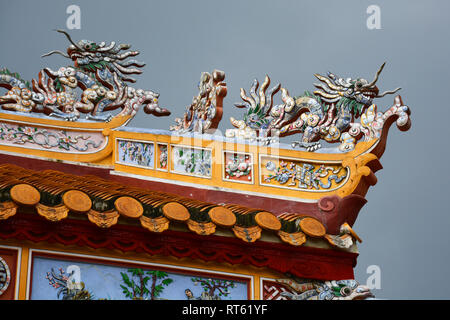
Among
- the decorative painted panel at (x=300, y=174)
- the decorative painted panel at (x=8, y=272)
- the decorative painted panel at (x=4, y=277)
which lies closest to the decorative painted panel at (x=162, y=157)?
the decorative painted panel at (x=300, y=174)

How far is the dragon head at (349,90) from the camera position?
1376cm

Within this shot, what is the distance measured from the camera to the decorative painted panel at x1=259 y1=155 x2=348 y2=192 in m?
13.3

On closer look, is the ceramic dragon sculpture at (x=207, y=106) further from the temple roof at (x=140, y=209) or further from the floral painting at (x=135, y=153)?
the temple roof at (x=140, y=209)

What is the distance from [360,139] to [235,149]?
1434 mm

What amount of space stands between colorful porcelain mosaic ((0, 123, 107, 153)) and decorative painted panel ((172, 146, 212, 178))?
2.83 feet

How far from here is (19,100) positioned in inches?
531

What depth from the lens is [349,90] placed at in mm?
13805

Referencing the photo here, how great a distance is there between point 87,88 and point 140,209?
102 inches

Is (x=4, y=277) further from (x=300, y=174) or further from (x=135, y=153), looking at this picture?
(x=300, y=174)

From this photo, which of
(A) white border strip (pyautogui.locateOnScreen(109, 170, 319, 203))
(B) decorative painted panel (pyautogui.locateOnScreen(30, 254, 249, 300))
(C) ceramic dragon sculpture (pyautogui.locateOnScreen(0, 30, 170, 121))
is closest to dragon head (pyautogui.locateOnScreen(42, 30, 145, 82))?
(C) ceramic dragon sculpture (pyautogui.locateOnScreen(0, 30, 170, 121))

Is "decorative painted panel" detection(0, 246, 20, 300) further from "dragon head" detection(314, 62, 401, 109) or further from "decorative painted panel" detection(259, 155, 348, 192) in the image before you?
"dragon head" detection(314, 62, 401, 109)
